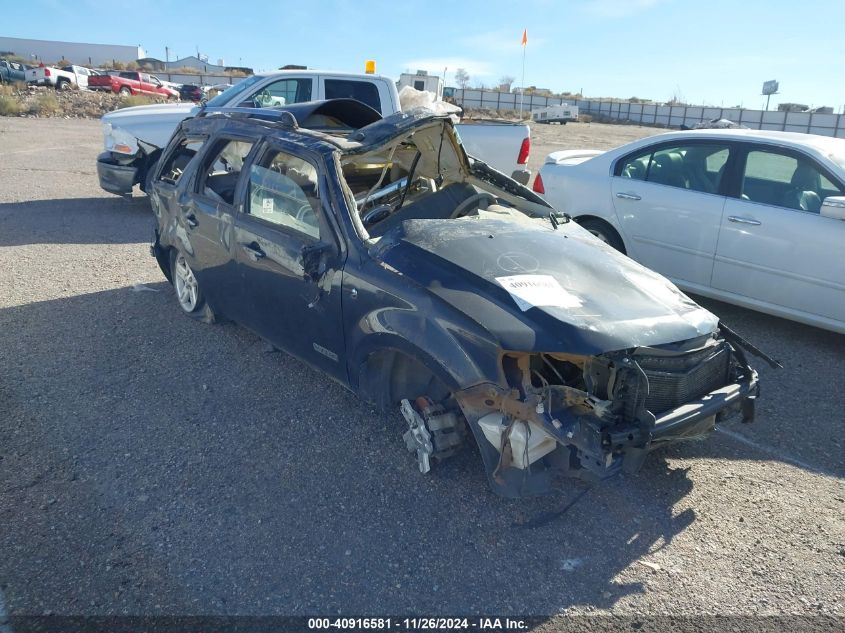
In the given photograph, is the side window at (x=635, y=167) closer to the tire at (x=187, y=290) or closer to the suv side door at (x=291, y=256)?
the suv side door at (x=291, y=256)

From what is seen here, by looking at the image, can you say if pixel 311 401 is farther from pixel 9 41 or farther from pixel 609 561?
pixel 9 41

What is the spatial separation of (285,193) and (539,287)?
5.78ft

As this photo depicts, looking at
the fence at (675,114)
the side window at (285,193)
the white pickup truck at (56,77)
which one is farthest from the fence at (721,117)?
the white pickup truck at (56,77)

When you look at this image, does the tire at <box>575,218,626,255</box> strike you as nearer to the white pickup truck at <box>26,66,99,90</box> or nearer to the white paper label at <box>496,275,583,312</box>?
the white paper label at <box>496,275,583,312</box>

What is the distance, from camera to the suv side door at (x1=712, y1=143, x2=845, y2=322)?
500 cm

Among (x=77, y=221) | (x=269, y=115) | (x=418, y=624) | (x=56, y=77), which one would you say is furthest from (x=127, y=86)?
(x=418, y=624)

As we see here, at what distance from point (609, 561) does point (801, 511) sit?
1.17 meters

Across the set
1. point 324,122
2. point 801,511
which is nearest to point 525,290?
point 801,511

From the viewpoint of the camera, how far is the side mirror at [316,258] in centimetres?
356

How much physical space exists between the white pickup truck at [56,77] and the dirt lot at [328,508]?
37.5 m

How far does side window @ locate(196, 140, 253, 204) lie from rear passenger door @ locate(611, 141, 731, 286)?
3.66m

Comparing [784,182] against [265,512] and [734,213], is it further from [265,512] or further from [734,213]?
[265,512]

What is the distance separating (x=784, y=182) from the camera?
211 inches

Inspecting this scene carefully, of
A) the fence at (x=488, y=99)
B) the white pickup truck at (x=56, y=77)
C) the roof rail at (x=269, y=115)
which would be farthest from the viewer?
the fence at (x=488, y=99)
